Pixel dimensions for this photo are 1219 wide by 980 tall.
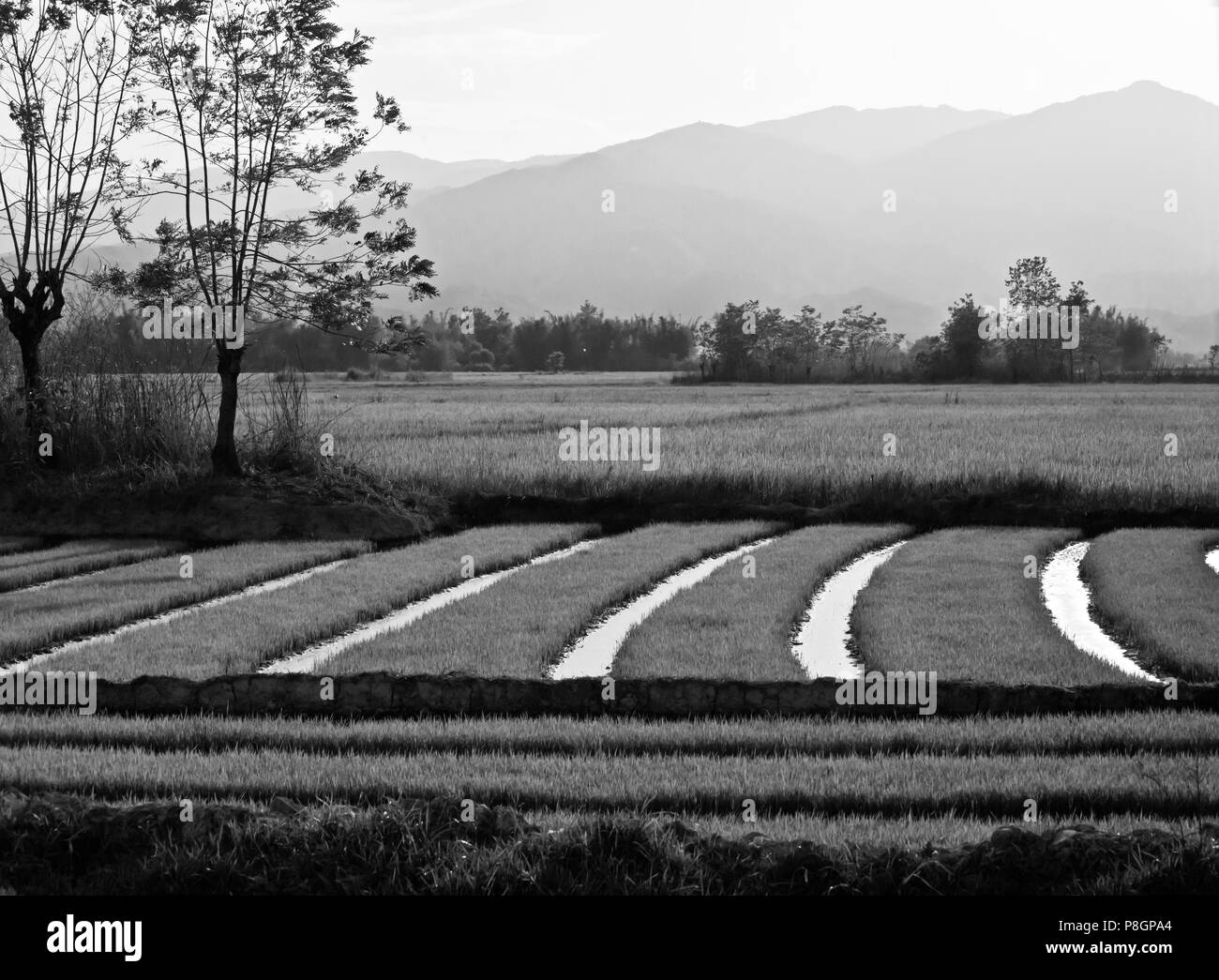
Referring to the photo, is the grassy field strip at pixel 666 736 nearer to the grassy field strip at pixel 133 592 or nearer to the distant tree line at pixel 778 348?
the grassy field strip at pixel 133 592

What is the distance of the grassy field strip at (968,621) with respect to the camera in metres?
10.1

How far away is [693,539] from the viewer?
17938mm

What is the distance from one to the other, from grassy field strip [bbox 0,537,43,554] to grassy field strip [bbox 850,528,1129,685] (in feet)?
37.9

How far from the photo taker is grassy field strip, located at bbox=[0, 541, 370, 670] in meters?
11.5

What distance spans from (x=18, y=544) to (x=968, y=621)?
13.0m

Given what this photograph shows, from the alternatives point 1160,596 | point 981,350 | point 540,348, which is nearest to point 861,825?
point 1160,596

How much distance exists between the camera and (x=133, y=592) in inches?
543

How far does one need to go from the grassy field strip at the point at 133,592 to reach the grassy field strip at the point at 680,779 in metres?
3.72

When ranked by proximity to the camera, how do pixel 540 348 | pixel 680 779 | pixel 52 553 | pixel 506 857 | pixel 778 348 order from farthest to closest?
pixel 540 348 → pixel 778 348 → pixel 52 553 → pixel 680 779 → pixel 506 857

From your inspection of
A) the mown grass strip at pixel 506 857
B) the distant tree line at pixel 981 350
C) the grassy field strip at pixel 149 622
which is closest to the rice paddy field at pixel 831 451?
the grassy field strip at pixel 149 622

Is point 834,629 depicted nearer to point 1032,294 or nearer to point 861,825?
point 861,825
